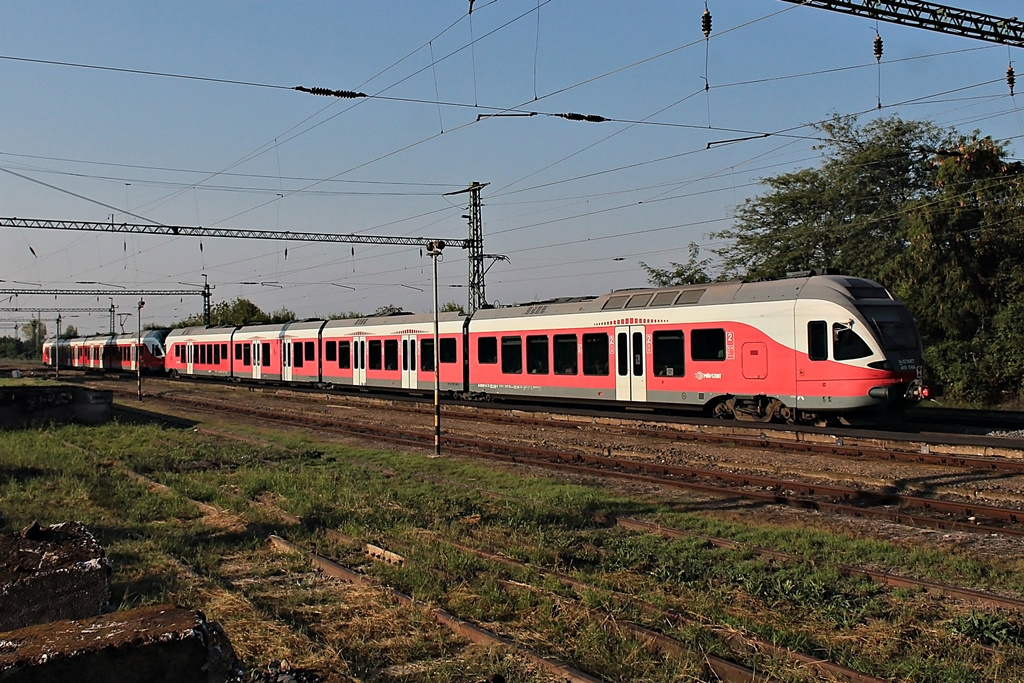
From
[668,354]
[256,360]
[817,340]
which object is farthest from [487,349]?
[256,360]

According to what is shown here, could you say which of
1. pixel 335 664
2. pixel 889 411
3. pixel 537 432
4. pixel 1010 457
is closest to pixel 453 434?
pixel 537 432

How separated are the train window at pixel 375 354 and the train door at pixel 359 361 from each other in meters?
0.47

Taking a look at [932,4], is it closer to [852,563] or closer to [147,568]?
[852,563]

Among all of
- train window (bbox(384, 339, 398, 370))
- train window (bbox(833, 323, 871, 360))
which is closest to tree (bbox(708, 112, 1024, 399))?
train window (bbox(833, 323, 871, 360))

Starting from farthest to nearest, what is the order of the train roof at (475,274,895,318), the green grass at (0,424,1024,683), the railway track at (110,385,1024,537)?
the train roof at (475,274,895,318)
the railway track at (110,385,1024,537)
the green grass at (0,424,1024,683)

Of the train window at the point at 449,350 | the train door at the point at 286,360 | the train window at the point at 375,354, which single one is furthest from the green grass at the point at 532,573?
the train door at the point at 286,360

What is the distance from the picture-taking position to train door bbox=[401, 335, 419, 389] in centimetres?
2842

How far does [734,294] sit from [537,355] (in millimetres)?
6690

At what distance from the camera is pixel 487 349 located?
997 inches

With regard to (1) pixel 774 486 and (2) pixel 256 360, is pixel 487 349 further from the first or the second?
(2) pixel 256 360

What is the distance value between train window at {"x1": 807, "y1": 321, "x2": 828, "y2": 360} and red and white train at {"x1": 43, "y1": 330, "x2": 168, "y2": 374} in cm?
3959

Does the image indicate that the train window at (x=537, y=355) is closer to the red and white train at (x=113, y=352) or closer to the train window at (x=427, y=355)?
the train window at (x=427, y=355)

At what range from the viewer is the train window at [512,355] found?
78.8ft

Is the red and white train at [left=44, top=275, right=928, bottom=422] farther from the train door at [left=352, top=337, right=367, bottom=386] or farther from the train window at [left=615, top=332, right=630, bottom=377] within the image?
the train door at [left=352, top=337, right=367, bottom=386]
